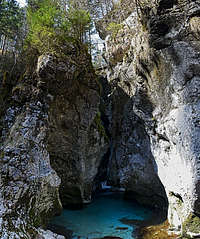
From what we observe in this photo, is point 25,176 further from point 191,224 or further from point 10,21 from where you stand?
point 10,21

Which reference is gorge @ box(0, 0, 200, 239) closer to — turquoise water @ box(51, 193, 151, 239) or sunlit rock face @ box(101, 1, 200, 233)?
sunlit rock face @ box(101, 1, 200, 233)

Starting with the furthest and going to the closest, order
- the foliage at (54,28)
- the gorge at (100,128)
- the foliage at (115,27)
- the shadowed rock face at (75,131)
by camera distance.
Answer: the foliage at (115,27) → the shadowed rock face at (75,131) → the foliage at (54,28) → the gorge at (100,128)

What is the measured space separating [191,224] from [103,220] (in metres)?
5.22

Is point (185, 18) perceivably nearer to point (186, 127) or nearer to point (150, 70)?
point (150, 70)

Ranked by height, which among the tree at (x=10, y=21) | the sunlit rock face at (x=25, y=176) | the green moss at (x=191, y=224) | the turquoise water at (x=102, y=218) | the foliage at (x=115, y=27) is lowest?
the turquoise water at (x=102, y=218)

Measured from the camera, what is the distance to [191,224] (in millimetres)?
6953

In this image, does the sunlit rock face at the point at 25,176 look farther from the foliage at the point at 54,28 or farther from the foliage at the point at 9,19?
the foliage at the point at 9,19

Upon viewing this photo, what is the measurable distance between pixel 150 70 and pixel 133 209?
8304 millimetres

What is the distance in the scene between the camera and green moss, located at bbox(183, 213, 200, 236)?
6790 millimetres

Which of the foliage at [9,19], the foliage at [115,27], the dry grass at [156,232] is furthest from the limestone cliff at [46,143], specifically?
the foliage at [9,19]

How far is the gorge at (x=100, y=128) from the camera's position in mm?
7211

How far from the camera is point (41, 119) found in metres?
9.20

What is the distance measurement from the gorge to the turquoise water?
40.3 inches

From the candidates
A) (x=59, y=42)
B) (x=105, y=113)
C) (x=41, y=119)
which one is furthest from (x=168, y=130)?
(x=105, y=113)
